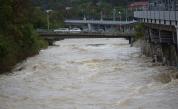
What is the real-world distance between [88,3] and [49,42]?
95205 mm

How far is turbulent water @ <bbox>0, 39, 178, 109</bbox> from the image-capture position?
100 ft

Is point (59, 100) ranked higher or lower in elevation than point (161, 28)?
lower

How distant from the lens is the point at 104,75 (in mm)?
44750

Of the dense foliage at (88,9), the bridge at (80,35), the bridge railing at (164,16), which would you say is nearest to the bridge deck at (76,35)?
the bridge at (80,35)

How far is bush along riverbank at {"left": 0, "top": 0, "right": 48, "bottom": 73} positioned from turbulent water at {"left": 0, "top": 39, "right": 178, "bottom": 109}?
6.13 ft

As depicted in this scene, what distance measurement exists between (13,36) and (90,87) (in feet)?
84.8

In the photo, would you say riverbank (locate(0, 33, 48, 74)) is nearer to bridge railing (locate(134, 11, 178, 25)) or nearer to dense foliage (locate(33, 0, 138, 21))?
bridge railing (locate(134, 11, 178, 25))

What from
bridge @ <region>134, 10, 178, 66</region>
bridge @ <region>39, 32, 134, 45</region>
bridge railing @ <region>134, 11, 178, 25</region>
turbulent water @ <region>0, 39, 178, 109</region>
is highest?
bridge railing @ <region>134, 11, 178, 25</region>

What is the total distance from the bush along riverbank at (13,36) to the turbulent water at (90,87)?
1869 mm

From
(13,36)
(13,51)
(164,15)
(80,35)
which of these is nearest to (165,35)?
(164,15)

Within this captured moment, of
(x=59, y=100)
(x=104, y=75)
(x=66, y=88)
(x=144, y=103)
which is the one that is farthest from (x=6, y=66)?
(x=144, y=103)

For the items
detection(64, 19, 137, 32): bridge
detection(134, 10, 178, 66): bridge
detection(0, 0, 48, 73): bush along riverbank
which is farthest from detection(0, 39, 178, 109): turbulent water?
detection(64, 19, 137, 32): bridge

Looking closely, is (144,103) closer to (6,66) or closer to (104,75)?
(104,75)

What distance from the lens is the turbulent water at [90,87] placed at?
30.5 m
